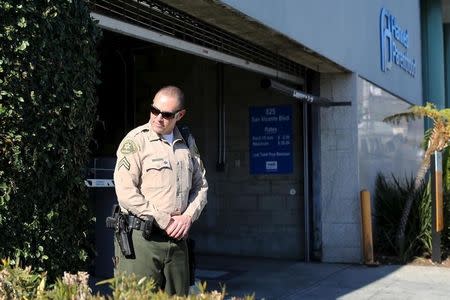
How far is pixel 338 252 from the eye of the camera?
→ 9734 millimetres

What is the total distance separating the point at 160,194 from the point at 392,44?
1001cm

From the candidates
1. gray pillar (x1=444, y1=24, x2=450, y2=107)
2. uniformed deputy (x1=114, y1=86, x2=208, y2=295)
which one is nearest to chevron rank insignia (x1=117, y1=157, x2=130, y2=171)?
uniformed deputy (x1=114, y1=86, x2=208, y2=295)

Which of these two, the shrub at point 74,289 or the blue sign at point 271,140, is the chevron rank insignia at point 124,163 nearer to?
the shrub at point 74,289

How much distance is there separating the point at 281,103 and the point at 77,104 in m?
Answer: 6.50

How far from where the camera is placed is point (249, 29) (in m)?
6.88

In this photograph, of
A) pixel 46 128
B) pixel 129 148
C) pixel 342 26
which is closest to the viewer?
pixel 46 128

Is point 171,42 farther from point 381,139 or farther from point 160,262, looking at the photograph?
point 381,139

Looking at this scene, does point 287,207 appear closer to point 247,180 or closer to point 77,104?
point 247,180

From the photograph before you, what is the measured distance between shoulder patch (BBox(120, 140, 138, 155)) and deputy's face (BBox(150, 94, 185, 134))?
0.56ft

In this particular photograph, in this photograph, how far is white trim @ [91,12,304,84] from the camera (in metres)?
5.22

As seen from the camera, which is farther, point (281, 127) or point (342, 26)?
point (281, 127)

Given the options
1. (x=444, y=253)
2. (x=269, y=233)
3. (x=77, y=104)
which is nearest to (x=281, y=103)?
(x=269, y=233)

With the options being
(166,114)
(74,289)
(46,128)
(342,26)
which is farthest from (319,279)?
(74,289)

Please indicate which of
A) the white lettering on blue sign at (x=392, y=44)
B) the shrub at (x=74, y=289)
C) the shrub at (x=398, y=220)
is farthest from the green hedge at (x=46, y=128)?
the white lettering on blue sign at (x=392, y=44)
